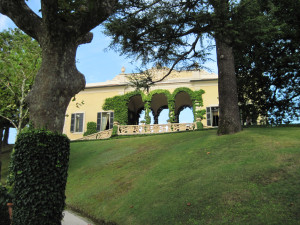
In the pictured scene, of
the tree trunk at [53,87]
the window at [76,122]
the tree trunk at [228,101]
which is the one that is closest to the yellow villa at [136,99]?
the window at [76,122]

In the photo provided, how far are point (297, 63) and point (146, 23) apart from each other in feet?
32.9

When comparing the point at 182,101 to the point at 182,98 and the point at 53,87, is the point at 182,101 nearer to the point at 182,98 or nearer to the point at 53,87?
the point at 182,98

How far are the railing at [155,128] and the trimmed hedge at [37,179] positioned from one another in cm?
1681

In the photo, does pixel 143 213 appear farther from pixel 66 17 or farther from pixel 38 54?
pixel 38 54

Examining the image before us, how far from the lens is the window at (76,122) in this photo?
2719cm

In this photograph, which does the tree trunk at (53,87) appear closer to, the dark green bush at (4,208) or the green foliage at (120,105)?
Answer: the dark green bush at (4,208)

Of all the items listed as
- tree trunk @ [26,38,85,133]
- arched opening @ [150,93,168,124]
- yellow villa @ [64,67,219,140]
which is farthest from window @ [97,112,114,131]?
tree trunk @ [26,38,85,133]

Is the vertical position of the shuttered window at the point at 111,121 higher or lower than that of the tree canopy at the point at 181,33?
lower

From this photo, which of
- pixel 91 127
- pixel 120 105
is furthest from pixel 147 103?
pixel 91 127

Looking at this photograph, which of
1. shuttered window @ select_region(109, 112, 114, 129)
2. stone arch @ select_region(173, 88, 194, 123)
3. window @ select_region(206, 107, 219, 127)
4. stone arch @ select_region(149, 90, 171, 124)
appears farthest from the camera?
shuttered window @ select_region(109, 112, 114, 129)

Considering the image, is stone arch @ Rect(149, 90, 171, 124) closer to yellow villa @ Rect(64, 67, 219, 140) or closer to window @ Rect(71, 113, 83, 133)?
yellow villa @ Rect(64, 67, 219, 140)

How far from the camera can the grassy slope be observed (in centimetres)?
641

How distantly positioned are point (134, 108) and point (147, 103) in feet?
15.0

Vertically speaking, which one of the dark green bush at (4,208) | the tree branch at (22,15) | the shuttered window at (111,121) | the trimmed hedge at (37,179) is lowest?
the dark green bush at (4,208)
